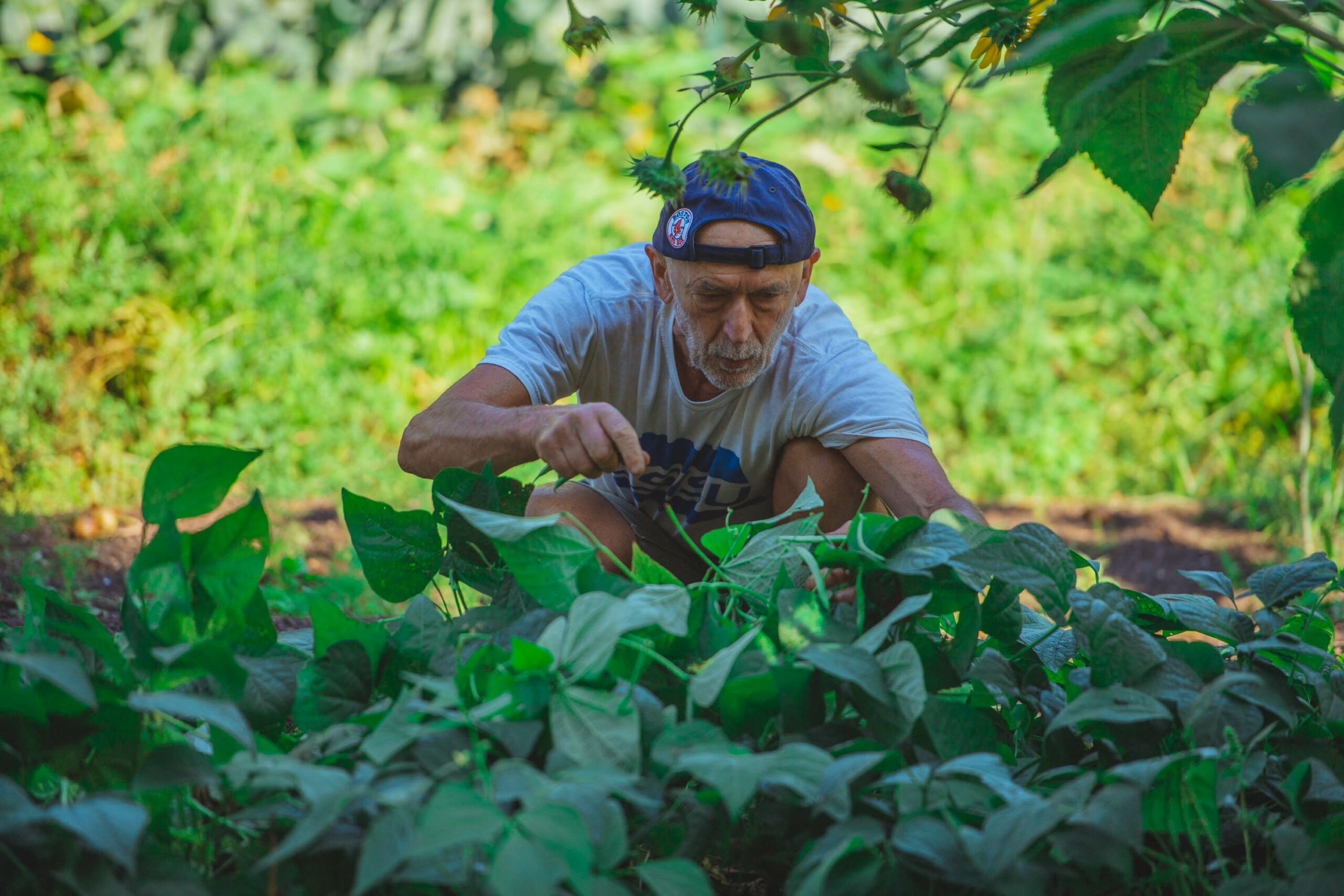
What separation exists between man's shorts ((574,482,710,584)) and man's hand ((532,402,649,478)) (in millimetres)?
872

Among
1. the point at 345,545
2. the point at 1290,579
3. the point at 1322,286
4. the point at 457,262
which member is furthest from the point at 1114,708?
the point at 457,262

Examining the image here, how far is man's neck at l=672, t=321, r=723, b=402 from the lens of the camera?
6.92ft

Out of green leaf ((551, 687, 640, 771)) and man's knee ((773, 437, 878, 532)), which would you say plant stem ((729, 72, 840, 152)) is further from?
man's knee ((773, 437, 878, 532))

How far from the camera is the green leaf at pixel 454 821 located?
737 mm

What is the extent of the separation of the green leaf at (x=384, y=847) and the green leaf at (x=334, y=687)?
231mm

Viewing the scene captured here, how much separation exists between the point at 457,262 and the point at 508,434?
280cm

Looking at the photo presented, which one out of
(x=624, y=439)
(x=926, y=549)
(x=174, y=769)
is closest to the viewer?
(x=174, y=769)

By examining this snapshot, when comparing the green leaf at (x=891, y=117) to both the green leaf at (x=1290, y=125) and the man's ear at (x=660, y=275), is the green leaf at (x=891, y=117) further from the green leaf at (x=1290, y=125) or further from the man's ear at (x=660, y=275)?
the man's ear at (x=660, y=275)

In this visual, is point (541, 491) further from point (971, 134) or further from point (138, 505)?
point (971, 134)

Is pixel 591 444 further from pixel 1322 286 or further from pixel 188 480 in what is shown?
pixel 1322 286

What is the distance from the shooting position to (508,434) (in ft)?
5.27

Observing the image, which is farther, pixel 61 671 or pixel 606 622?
pixel 606 622

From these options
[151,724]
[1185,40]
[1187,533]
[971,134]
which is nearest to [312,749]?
[151,724]

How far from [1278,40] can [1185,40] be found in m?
0.08
